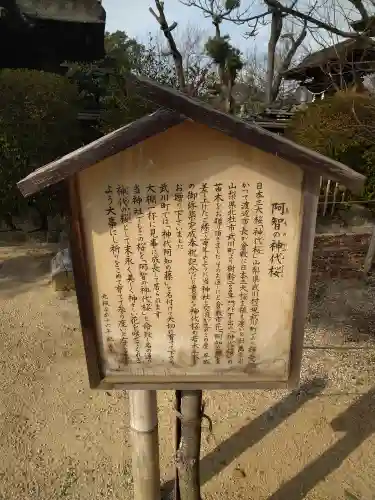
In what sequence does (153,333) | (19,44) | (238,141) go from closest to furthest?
1. (238,141)
2. (153,333)
3. (19,44)

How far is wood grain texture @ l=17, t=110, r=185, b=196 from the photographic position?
1479 mm

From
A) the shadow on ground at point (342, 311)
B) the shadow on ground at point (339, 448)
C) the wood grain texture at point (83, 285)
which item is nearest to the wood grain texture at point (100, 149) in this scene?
the wood grain texture at point (83, 285)

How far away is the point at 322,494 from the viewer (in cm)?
306

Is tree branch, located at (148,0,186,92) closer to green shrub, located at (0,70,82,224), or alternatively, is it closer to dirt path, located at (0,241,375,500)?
green shrub, located at (0,70,82,224)

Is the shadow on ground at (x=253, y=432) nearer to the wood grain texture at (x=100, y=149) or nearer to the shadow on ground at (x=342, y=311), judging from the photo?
the shadow on ground at (x=342, y=311)

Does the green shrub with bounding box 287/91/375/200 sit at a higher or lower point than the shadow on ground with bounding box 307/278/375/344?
higher

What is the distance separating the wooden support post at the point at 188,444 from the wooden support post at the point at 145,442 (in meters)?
0.15

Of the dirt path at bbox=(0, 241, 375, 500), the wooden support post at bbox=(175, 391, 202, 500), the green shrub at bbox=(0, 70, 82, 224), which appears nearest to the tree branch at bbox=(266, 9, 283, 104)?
the green shrub at bbox=(0, 70, 82, 224)

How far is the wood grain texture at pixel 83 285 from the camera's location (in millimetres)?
1721

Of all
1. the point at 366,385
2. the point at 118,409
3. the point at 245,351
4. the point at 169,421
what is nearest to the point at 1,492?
the point at 118,409

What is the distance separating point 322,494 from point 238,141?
2.82 meters

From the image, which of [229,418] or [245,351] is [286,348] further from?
[229,418]

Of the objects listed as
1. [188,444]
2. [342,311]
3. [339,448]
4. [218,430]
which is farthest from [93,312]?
[342,311]

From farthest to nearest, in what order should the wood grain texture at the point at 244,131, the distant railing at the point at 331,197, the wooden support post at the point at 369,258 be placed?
the distant railing at the point at 331,197 < the wooden support post at the point at 369,258 < the wood grain texture at the point at 244,131
